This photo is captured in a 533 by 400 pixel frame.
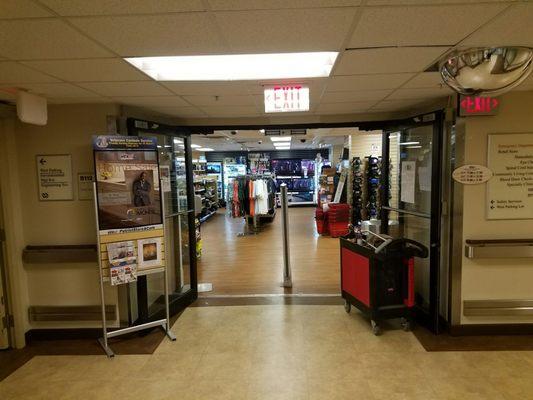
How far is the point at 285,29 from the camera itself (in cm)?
163

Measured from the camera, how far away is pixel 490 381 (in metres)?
2.55

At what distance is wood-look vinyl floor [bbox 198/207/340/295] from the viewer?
4766 millimetres

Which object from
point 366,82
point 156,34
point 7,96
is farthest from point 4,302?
Answer: point 366,82

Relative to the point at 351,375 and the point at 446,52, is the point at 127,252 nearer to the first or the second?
the point at 351,375

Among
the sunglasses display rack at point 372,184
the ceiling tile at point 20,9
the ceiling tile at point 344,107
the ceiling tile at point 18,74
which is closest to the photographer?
the ceiling tile at point 20,9

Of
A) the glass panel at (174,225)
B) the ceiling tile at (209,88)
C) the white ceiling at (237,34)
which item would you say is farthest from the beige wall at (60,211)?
the ceiling tile at (209,88)

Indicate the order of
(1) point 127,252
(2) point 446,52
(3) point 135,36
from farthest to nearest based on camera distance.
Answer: (1) point 127,252 → (2) point 446,52 → (3) point 135,36

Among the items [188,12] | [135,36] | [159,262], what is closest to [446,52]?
[188,12]

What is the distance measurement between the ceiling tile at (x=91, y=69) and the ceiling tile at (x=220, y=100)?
712 millimetres

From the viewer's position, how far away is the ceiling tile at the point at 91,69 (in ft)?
6.71

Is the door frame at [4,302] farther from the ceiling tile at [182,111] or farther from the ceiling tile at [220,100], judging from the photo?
the ceiling tile at [220,100]

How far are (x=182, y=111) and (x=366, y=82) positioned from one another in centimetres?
209

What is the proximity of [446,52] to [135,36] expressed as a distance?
1.82 meters

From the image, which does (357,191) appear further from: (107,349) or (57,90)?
(57,90)
